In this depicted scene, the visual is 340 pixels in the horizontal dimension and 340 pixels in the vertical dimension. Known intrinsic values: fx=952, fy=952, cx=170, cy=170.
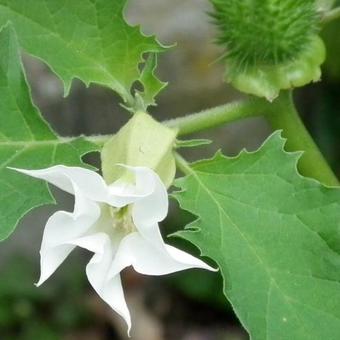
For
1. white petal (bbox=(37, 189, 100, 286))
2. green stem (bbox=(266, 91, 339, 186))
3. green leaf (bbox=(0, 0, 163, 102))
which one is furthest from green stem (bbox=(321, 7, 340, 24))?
white petal (bbox=(37, 189, 100, 286))

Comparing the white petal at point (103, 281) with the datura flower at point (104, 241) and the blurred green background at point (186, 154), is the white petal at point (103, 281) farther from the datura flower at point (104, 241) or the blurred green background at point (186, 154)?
the blurred green background at point (186, 154)

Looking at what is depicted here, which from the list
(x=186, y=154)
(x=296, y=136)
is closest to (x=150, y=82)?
(x=296, y=136)

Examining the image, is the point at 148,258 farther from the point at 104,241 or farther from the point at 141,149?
the point at 141,149

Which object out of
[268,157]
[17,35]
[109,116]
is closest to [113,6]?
[17,35]

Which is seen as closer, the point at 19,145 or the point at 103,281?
the point at 103,281

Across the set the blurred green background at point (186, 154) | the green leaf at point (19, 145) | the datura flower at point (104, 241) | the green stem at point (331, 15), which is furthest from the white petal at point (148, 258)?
the blurred green background at point (186, 154)

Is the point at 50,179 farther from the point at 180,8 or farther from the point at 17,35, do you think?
the point at 180,8
